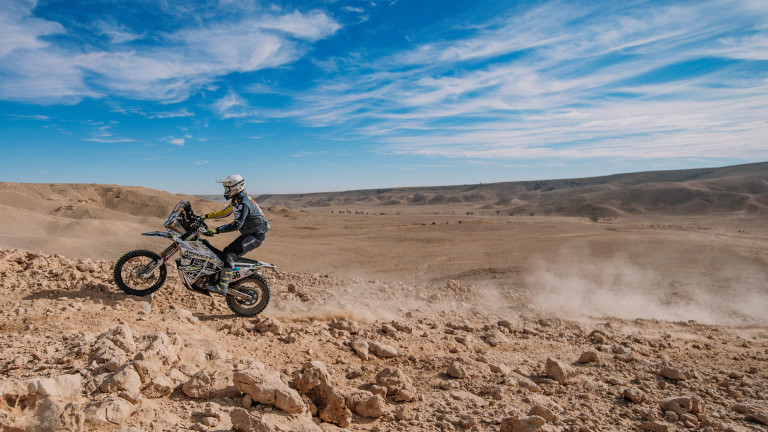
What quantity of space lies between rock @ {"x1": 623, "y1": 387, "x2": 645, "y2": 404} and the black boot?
5.33 m

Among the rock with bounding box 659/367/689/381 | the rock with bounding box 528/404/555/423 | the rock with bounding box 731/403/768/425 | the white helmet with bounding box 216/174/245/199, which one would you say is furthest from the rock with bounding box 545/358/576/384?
the white helmet with bounding box 216/174/245/199

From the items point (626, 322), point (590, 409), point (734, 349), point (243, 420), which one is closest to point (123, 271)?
point (243, 420)

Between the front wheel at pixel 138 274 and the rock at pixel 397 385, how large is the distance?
4.07 meters

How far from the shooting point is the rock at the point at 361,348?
211 inches

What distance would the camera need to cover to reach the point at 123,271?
6.66 meters

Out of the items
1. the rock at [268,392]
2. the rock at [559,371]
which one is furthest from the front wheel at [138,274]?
the rock at [559,371]

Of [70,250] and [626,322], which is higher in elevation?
[70,250]

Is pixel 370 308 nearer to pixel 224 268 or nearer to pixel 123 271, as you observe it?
pixel 224 268

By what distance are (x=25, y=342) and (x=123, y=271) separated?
286cm

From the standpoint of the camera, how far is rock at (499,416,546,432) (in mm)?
3758

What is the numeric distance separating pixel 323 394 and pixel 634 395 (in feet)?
11.1

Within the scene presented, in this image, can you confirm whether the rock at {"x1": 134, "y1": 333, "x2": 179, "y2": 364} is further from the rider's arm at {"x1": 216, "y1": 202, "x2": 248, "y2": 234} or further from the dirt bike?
the rider's arm at {"x1": 216, "y1": 202, "x2": 248, "y2": 234}

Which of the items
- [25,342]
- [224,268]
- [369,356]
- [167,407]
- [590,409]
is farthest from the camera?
[224,268]

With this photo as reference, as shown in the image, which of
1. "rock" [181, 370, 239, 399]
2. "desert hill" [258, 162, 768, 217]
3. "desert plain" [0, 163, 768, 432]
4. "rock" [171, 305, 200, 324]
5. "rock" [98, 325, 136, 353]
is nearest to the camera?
"desert plain" [0, 163, 768, 432]
